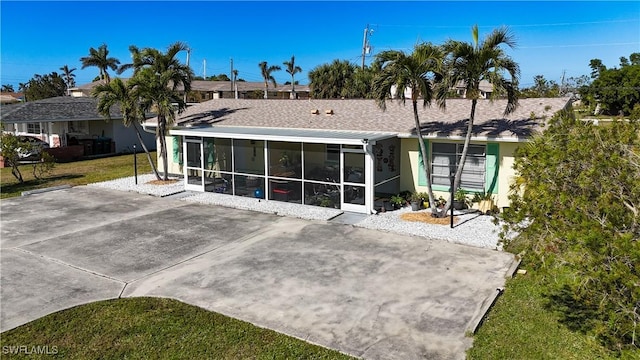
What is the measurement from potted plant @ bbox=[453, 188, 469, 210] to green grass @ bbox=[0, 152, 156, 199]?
16.7 metres

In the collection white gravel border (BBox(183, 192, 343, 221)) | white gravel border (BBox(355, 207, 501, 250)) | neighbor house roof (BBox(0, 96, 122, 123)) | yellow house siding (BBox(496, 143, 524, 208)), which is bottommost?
white gravel border (BBox(355, 207, 501, 250))

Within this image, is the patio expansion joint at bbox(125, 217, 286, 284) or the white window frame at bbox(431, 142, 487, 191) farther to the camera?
the white window frame at bbox(431, 142, 487, 191)

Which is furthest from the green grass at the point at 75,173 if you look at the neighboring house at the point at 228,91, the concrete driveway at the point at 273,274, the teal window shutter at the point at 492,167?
the neighboring house at the point at 228,91

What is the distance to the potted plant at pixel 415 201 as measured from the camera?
1617 cm

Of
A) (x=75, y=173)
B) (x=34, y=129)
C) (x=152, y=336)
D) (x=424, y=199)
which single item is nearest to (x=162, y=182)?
(x=75, y=173)

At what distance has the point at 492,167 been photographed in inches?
617

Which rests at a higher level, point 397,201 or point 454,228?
point 397,201

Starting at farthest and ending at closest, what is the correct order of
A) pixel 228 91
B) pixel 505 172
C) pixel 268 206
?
pixel 228 91
pixel 268 206
pixel 505 172

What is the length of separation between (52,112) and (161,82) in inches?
619

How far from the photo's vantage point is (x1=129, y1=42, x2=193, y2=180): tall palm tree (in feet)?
65.5

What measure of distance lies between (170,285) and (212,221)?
533 centimetres

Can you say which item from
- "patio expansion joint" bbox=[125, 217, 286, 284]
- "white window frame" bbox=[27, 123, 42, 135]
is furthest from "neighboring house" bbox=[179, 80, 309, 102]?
"patio expansion joint" bbox=[125, 217, 286, 284]

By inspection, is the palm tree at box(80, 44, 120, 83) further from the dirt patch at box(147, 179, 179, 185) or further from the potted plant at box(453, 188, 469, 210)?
the potted plant at box(453, 188, 469, 210)

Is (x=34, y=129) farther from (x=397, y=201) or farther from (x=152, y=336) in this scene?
(x=152, y=336)
